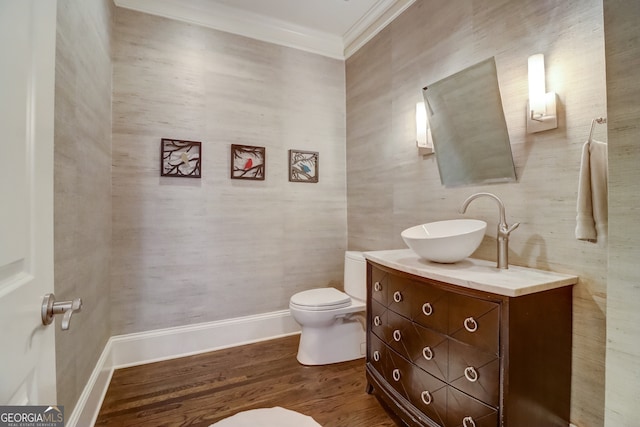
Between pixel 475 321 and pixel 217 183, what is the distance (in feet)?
7.12

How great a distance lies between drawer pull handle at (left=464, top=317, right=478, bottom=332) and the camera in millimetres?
1191

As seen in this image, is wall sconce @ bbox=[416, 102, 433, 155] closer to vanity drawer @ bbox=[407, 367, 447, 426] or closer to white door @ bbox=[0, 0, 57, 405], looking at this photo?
vanity drawer @ bbox=[407, 367, 447, 426]

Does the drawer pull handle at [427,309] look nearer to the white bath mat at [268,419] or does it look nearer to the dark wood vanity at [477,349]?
the dark wood vanity at [477,349]

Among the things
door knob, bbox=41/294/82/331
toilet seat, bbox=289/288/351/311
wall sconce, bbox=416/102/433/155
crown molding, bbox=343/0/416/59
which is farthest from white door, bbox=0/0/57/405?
crown molding, bbox=343/0/416/59

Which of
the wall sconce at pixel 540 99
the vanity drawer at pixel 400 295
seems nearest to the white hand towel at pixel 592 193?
the wall sconce at pixel 540 99

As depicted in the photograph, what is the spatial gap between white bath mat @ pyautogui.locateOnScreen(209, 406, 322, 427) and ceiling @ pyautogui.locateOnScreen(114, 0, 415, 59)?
296 centimetres

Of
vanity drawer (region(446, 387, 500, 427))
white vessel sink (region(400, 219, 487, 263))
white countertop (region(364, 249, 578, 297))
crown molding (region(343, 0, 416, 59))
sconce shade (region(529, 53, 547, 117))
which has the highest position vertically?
crown molding (region(343, 0, 416, 59))

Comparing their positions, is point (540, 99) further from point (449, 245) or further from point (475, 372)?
point (475, 372)

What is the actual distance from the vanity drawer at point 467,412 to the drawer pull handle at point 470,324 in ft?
0.93

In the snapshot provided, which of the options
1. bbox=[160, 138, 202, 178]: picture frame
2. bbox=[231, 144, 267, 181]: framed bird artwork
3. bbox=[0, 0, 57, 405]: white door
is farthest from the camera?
bbox=[231, 144, 267, 181]: framed bird artwork

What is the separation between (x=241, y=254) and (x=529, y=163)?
2220 millimetres

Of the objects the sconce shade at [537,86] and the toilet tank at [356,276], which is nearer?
the sconce shade at [537,86]

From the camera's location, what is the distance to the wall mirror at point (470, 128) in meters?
1.62

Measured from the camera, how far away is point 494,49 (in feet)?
A: 5.46
